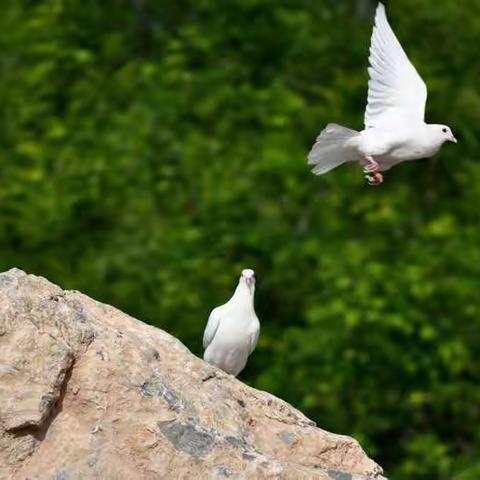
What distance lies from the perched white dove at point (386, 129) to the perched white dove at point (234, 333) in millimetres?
807

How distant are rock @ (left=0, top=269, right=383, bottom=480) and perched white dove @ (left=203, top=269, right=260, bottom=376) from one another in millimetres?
2196

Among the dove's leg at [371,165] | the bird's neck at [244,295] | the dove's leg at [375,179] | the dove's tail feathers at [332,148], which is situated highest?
the dove's leg at [375,179]

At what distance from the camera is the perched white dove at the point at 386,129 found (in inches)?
373

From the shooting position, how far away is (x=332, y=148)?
9922mm

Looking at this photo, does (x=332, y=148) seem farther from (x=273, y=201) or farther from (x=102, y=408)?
(x=273, y=201)

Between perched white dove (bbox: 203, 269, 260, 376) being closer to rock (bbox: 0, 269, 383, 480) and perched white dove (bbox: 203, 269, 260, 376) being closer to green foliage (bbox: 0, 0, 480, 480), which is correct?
rock (bbox: 0, 269, 383, 480)

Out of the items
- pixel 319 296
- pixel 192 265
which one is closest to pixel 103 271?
pixel 192 265

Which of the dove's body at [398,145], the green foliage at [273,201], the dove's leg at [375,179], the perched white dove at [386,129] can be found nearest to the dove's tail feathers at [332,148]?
the perched white dove at [386,129]

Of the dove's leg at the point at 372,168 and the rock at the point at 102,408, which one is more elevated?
the rock at the point at 102,408

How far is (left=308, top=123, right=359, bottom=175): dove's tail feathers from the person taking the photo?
32.0 feet

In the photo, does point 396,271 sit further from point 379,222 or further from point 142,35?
point 142,35

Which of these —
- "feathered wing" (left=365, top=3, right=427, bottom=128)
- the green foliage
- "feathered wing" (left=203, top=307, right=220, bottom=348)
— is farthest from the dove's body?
the green foliage

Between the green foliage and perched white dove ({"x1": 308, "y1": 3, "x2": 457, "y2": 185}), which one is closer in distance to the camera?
perched white dove ({"x1": 308, "y1": 3, "x2": 457, "y2": 185})

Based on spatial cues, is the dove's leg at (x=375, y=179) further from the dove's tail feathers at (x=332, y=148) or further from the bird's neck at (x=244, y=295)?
the bird's neck at (x=244, y=295)
